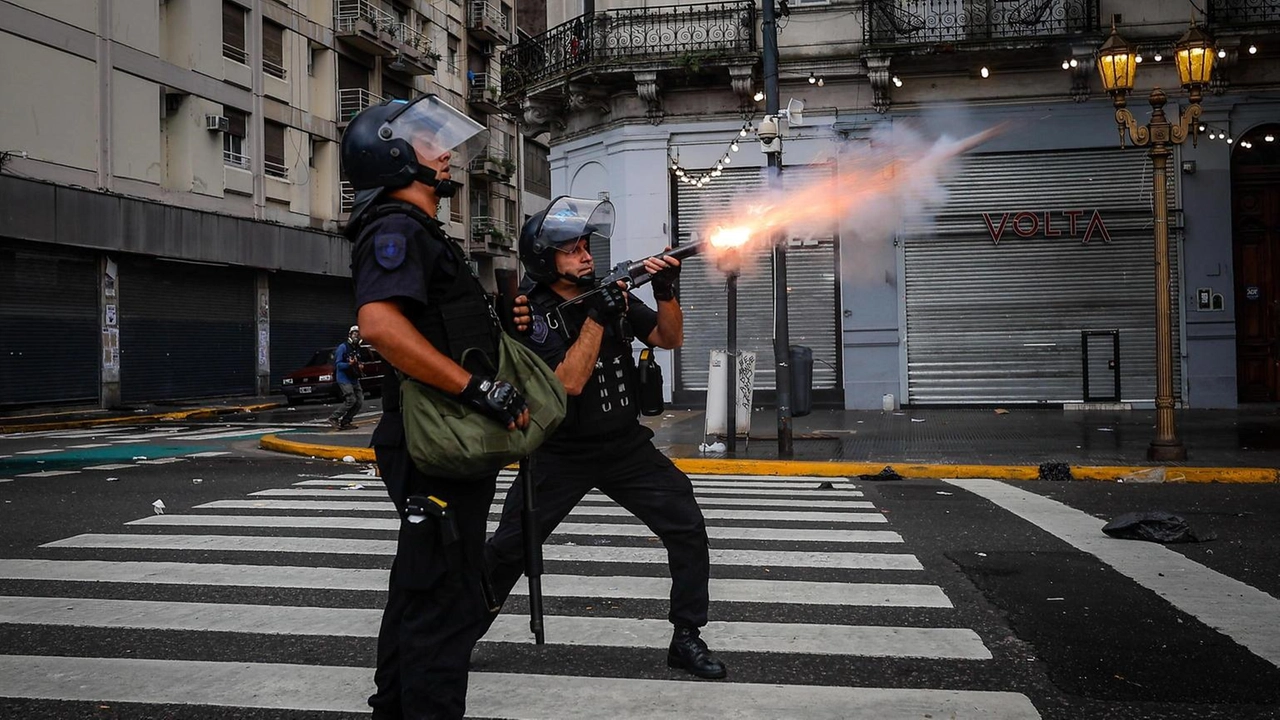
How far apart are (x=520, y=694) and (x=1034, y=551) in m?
4.16

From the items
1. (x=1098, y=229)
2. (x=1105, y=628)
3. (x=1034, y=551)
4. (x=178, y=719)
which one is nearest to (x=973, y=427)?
(x=1098, y=229)

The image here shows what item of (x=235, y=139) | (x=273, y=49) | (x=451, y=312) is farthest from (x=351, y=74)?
(x=451, y=312)

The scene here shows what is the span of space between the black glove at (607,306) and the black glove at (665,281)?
14.3 inches

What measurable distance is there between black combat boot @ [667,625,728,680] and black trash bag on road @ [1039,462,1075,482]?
311 inches

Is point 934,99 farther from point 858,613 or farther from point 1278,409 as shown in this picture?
point 858,613

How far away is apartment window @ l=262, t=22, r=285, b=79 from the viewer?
32406mm

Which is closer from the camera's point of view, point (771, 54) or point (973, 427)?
point (771, 54)

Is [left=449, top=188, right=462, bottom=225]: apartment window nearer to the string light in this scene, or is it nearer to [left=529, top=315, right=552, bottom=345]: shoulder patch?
the string light

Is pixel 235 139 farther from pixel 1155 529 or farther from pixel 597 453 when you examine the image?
pixel 597 453

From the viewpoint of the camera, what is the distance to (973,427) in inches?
633

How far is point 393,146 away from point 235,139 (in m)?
30.6

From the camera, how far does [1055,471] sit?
11188 mm

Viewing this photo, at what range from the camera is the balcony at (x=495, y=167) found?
45.4 metres

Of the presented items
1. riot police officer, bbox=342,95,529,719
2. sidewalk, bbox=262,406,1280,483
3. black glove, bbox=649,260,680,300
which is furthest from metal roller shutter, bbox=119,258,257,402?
riot police officer, bbox=342,95,529,719
